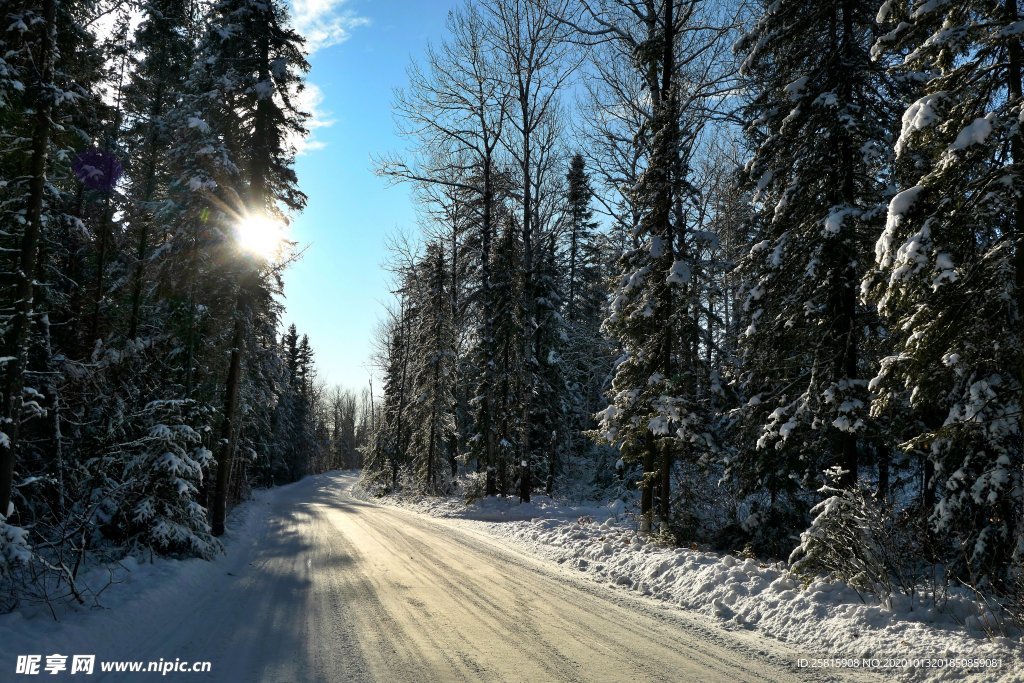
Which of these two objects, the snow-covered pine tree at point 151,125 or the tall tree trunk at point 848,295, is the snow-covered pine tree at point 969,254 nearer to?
the tall tree trunk at point 848,295

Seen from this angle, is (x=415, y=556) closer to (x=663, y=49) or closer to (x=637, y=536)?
(x=637, y=536)

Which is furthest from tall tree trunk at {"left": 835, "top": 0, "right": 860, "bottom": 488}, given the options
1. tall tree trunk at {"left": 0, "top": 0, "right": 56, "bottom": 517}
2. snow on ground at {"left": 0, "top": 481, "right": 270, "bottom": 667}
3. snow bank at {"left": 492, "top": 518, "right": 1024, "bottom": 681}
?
tall tree trunk at {"left": 0, "top": 0, "right": 56, "bottom": 517}

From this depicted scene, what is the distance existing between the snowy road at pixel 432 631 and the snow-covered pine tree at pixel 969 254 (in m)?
3.61

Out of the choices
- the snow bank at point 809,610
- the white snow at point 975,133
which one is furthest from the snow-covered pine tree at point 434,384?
the white snow at point 975,133

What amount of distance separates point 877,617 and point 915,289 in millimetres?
3870

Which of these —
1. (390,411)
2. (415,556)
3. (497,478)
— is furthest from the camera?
(390,411)

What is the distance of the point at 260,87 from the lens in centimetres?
1499

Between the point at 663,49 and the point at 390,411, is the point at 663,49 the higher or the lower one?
the higher one

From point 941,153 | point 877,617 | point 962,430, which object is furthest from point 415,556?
point 941,153

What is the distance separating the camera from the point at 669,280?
40.0 ft

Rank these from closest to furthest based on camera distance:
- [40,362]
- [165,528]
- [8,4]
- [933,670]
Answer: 1. [933,670]
2. [8,4]
3. [165,528]
4. [40,362]

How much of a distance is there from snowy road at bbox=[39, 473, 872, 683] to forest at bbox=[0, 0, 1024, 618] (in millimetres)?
1978

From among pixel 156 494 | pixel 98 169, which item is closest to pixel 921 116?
pixel 156 494

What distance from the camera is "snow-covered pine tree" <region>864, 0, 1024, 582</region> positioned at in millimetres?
5859
